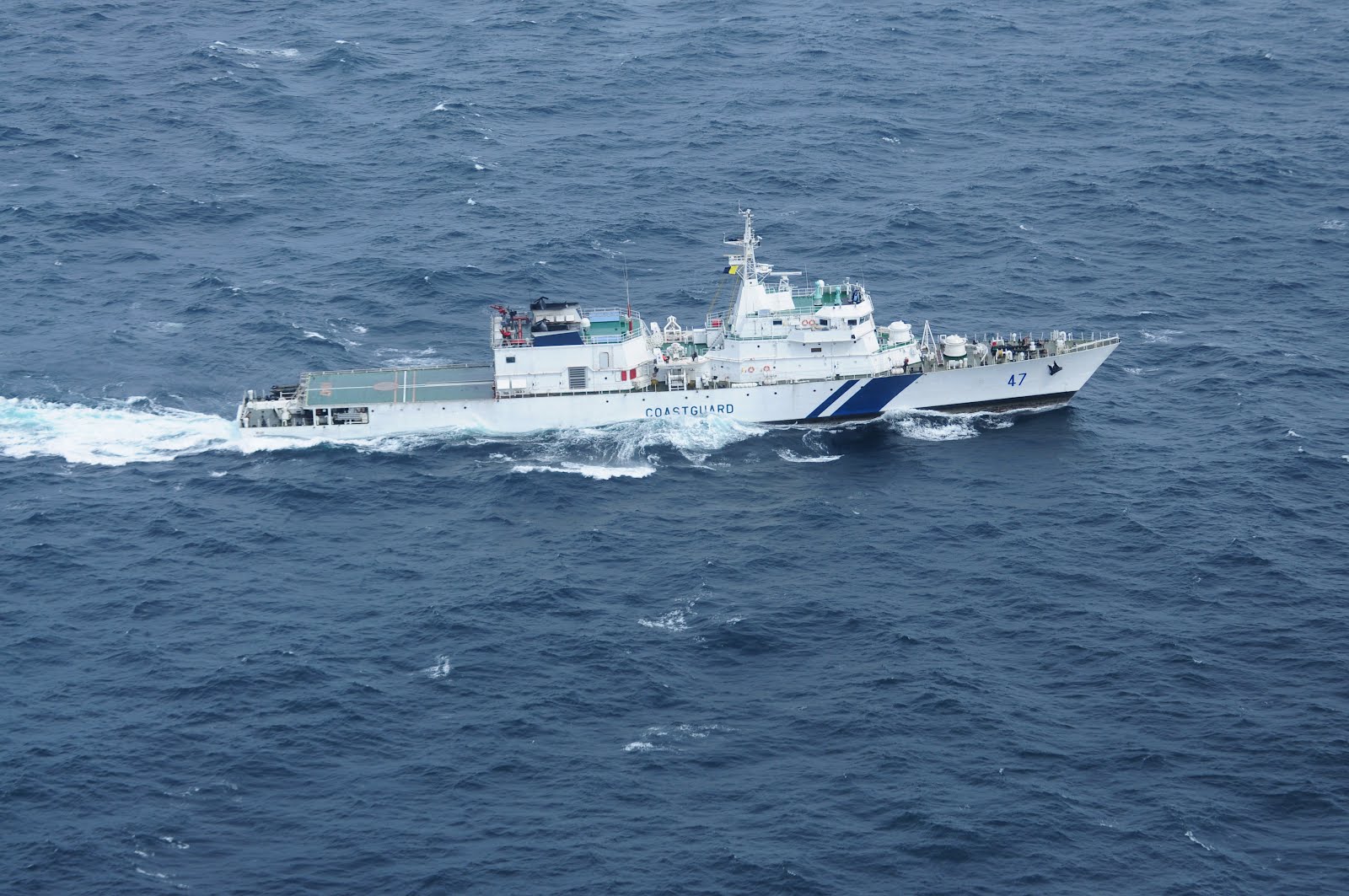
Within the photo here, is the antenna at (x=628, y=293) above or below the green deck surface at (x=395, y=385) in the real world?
above

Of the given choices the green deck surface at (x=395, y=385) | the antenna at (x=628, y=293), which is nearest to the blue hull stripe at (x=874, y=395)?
the antenna at (x=628, y=293)

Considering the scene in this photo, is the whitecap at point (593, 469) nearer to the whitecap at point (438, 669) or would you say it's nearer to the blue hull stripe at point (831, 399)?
the blue hull stripe at point (831, 399)

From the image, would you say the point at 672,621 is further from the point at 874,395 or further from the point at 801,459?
the point at 874,395

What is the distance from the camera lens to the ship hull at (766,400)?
133 meters

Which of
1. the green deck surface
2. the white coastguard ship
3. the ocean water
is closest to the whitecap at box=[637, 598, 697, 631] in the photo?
the ocean water

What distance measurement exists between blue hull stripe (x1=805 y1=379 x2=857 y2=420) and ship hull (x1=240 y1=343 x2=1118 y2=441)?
0.21 feet

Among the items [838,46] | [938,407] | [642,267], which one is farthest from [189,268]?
[838,46]

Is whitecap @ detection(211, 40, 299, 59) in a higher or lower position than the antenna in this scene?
higher

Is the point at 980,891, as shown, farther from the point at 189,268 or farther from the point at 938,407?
the point at 189,268

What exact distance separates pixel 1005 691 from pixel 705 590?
66.9ft

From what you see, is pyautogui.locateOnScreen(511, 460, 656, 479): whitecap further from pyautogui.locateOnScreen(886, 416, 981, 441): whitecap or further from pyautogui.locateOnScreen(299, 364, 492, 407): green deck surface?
pyautogui.locateOnScreen(886, 416, 981, 441): whitecap

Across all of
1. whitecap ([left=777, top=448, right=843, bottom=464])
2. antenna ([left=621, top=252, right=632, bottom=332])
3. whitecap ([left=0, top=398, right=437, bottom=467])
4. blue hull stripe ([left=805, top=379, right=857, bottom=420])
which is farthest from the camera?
antenna ([left=621, top=252, right=632, bottom=332])

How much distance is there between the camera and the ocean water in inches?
3469

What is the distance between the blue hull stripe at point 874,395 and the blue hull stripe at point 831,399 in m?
0.86
